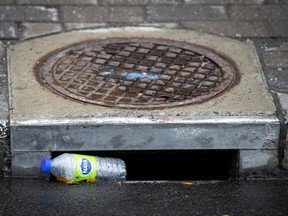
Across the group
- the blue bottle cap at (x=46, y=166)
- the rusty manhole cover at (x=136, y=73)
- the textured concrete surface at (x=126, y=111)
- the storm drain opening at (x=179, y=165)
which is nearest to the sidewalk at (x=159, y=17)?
the textured concrete surface at (x=126, y=111)

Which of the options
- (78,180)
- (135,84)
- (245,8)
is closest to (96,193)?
(78,180)

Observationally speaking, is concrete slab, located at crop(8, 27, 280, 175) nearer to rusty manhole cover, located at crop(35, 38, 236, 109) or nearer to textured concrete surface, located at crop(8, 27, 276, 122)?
textured concrete surface, located at crop(8, 27, 276, 122)

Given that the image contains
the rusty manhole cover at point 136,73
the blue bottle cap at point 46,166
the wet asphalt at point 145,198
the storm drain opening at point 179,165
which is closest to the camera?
the wet asphalt at point 145,198

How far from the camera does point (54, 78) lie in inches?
202

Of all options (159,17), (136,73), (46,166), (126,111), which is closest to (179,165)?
(126,111)

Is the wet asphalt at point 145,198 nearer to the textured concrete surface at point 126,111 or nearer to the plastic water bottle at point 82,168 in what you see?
the plastic water bottle at point 82,168

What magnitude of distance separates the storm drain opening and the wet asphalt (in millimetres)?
233

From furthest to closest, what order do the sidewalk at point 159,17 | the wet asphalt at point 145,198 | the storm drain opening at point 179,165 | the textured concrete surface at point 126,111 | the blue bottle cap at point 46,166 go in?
the sidewalk at point 159,17 → the storm drain opening at point 179,165 → the textured concrete surface at point 126,111 → the blue bottle cap at point 46,166 → the wet asphalt at point 145,198

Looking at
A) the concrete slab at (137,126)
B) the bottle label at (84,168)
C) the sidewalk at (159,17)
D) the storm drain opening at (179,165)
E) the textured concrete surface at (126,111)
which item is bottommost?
the storm drain opening at (179,165)

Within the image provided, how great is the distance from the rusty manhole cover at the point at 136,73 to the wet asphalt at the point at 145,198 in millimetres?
563

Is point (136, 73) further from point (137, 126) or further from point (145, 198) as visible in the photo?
point (145, 198)

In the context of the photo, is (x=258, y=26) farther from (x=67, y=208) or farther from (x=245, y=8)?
(x=67, y=208)

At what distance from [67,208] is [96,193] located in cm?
24

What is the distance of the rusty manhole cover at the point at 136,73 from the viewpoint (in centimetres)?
492
